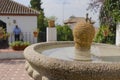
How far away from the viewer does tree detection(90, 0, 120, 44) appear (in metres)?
15.7

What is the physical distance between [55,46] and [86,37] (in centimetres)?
203

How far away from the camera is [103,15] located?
17.5m

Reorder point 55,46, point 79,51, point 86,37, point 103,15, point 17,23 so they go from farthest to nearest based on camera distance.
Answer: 1. point 17,23
2. point 103,15
3. point 55,46
4. point 79,51
5. point 86,37

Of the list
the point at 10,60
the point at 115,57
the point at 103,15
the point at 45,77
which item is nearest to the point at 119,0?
the point at 103,15

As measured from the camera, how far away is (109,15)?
54.5 ft

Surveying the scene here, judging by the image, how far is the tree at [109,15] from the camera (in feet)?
51.5

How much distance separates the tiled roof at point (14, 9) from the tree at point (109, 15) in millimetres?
6235

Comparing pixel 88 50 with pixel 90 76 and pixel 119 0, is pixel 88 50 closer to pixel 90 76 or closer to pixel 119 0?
pixel 90 76

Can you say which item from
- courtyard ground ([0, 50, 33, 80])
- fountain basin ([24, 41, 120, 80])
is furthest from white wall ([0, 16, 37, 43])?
fountain basin ([24, 41, 120, 80])

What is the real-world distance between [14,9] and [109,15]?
924cm

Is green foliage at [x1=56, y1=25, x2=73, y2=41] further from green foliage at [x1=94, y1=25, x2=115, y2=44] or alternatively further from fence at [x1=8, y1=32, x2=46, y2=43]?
green foliage at [x1=94, y1=25, x2=115, y2=44]

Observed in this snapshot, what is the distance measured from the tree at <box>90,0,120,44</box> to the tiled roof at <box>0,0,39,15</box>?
624cm

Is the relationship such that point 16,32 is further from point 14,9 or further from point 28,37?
point 14,9

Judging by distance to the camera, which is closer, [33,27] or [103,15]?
[103,15]
